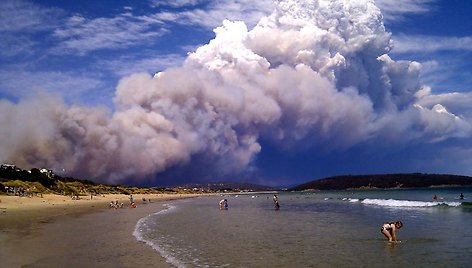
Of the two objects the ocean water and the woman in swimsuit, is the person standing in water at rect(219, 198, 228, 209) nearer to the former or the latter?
the ocean water

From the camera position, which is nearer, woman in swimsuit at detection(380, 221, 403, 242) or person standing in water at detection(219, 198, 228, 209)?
woman in swimsuit at detection(380, 221, 403, 242)

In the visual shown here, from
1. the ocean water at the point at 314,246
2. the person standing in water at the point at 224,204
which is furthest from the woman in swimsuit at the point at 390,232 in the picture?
the person standing in water at the point at 224,204

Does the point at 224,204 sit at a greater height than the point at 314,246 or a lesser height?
greater

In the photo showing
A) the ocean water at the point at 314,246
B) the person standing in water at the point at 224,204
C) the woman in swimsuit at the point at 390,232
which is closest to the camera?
the ocean water at the point at 314,246

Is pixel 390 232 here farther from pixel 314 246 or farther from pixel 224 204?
pixel 224 204

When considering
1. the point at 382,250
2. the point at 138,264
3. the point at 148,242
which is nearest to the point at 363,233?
the point at 382,250

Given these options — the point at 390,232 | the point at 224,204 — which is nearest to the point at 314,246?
the point at 390,232

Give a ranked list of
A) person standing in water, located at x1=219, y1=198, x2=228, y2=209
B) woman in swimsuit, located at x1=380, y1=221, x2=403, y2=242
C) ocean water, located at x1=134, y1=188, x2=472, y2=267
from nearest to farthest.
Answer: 1. ocean water, located at x1=134, y1=188, x2=472, y2=267
2. woman in swimsuit, located at x1=380, y1=221, x2=403, y2=242
3. person standing in water, located at x1=219, y1=198, x2=228, y2=209

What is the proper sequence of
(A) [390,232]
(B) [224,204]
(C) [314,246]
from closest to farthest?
(C) [314,246] → (A) [390,232] → (B) [224,204]

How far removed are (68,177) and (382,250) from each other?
6175 inches

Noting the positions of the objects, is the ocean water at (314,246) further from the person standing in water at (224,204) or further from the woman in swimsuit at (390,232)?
the person standing in water at (224,204)

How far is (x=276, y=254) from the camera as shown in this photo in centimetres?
2084

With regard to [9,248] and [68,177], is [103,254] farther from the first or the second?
[68,177]

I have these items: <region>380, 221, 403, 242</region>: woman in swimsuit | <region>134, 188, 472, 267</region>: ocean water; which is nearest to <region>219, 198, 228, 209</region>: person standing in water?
<region>134, 188, 472, 267</region>: ocean water
